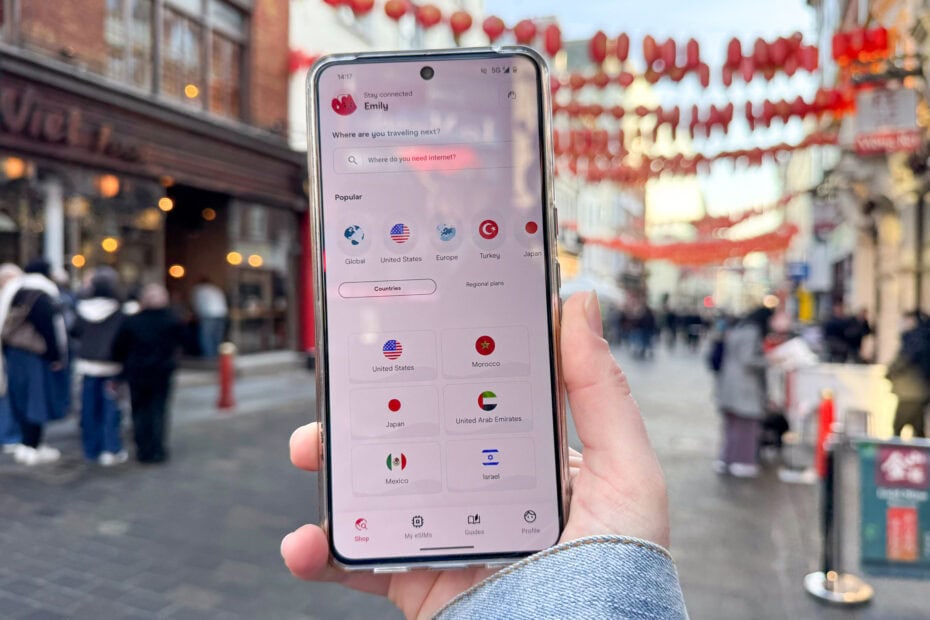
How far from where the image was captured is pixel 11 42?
32.1 feet

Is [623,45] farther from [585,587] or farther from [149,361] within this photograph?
[585,587]

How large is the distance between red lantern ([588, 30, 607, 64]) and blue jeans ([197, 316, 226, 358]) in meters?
9.34

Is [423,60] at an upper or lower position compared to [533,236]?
upper

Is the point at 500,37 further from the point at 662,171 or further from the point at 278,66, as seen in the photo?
the point at 278,66

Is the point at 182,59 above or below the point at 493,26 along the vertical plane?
above

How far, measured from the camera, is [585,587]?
1.17 meters

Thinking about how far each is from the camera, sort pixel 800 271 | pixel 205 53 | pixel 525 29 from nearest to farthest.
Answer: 1. pixel 525 29
2. pixel 205 53
3. pixel 800 271

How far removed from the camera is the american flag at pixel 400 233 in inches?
65.6

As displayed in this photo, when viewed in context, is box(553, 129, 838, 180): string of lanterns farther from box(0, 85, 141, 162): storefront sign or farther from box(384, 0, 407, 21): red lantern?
box(0, 85, 141, 162): storefront sign

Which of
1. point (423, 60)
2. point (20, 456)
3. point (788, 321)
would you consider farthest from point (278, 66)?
point (423, 60)

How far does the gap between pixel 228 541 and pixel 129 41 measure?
982 cm

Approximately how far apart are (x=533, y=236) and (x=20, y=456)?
7.60 metres

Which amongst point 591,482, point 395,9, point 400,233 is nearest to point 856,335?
point 395,9

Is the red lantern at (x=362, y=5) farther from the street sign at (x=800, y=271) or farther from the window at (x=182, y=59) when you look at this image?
the street sign at (x=800, y=271)
